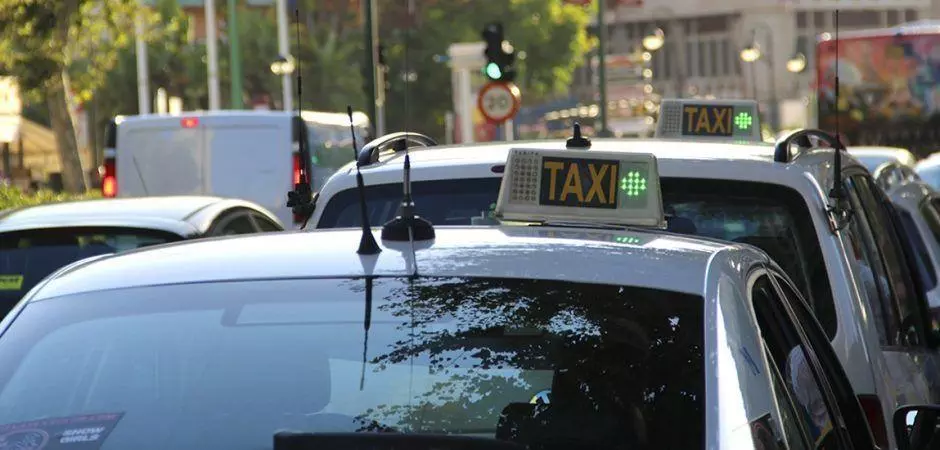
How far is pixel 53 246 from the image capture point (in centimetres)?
1012

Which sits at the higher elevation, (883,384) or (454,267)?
(454,267)

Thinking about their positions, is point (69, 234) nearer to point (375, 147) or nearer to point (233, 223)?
point (233, 223)

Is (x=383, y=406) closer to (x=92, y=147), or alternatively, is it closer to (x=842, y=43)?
(x=842, y=43)

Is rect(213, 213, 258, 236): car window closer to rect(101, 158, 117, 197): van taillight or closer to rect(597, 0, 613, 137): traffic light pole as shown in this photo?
rect(101, 158, 117, 197): van taillight

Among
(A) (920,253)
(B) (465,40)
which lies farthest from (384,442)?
(B) (465,40)

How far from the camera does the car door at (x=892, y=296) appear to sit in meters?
6.02

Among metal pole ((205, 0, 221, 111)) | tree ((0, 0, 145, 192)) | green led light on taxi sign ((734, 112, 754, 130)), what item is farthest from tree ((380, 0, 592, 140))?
green led light on taxi sign ((734, 112, 754, 130))

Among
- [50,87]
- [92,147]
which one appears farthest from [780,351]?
[92,147]

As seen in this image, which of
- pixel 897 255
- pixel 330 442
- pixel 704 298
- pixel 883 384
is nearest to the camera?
pixel 330 442

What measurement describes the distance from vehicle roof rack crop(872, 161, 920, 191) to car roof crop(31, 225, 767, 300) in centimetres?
648

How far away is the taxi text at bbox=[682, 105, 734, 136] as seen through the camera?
9836 mm

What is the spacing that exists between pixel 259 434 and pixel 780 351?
3.71 feet

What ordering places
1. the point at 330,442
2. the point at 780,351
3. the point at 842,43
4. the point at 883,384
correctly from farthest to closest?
1. the point at 842,43
2. the point at 883,384
3. the point at 780,351
4. the point at 330,442

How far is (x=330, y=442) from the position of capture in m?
3.07
